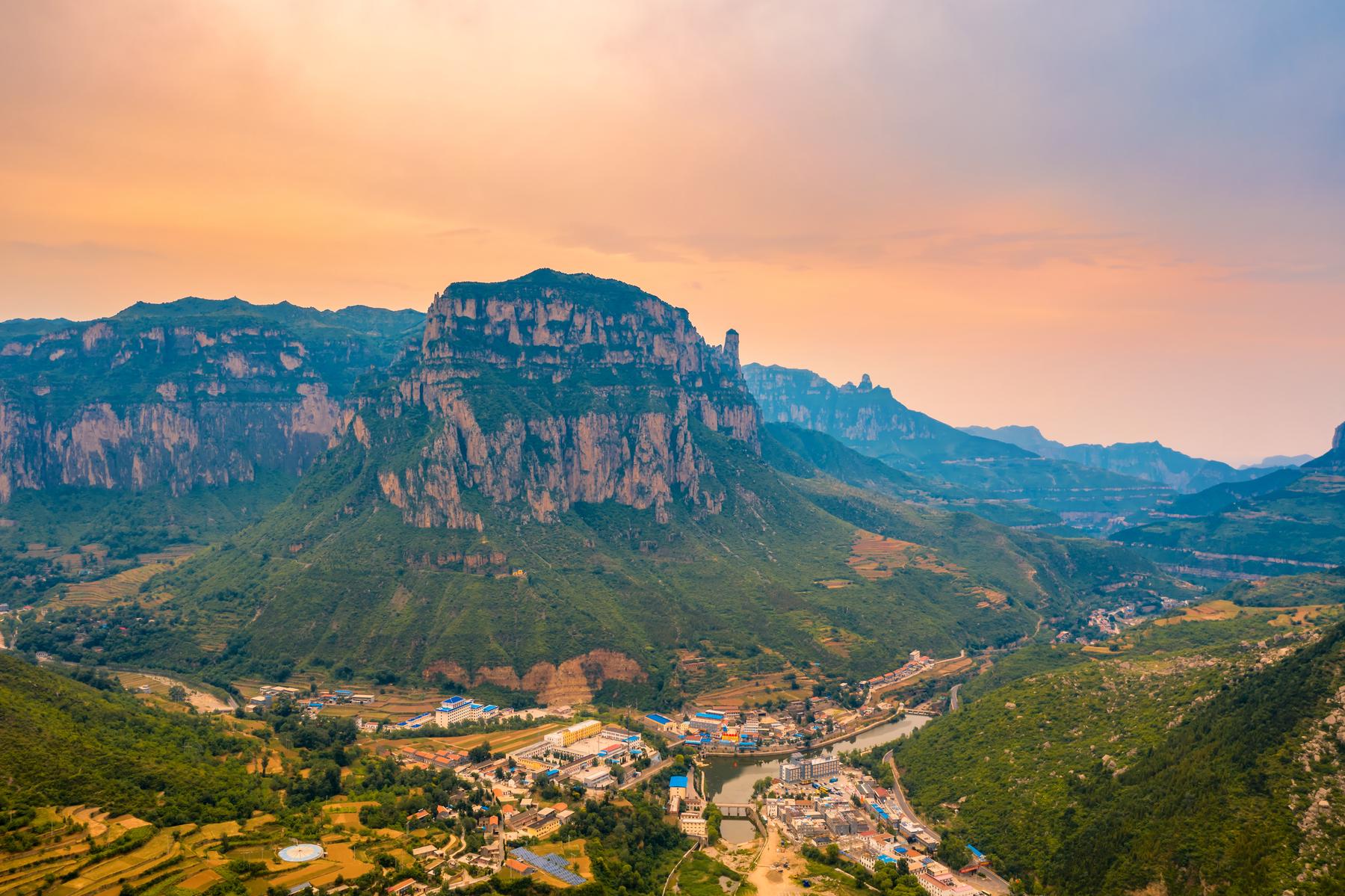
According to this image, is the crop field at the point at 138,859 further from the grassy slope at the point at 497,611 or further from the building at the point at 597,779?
the grassy slope at the point at 497,611

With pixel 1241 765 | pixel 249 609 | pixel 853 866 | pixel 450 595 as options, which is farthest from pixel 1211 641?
pixel 249 609

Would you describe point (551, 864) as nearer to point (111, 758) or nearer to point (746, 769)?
point (111, 758)

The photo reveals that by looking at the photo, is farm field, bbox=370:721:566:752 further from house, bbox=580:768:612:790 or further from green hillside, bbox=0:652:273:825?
green hillside, bbox=0:652:273:825

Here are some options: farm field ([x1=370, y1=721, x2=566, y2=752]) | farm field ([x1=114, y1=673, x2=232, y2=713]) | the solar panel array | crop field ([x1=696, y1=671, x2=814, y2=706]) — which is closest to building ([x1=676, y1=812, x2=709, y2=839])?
the solar panel array

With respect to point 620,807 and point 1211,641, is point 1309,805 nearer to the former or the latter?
point 620,807

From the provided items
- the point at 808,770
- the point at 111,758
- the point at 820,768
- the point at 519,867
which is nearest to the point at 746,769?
the point at 808,770
